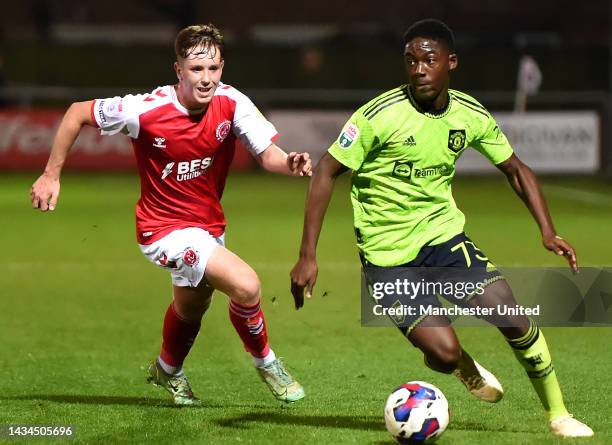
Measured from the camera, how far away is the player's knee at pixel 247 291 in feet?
22.0

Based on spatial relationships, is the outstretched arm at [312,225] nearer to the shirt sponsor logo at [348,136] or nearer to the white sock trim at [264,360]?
the shirt sponsor logo at [348,136]

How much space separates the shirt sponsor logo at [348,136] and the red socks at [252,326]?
118cm

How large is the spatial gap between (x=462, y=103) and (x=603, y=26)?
3451 cm

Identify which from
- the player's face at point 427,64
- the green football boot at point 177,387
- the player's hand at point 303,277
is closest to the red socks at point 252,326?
the green football boot at point 177,387

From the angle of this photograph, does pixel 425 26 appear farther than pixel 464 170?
No

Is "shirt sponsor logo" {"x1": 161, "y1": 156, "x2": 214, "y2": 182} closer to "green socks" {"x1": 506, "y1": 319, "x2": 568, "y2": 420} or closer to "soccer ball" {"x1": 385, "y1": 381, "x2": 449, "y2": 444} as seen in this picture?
"soccer ball" {"x1": 385, "y1": 381, "x2": 449, "y2": 444}

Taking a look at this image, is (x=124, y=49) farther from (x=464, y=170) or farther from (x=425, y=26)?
(x=425, y=26)

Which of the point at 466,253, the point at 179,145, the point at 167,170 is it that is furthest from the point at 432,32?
the point at 167,170

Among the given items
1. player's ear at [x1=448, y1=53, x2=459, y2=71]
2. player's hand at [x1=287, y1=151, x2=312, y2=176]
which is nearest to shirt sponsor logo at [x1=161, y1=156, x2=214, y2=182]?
player's hand at [x1=287, y1=151, x2=312, y2=176]

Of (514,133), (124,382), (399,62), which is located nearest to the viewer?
(124,382)

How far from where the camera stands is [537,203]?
20.9 ft

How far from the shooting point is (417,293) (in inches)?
245

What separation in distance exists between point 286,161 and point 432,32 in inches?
40.7

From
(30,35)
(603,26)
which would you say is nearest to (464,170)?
(603,26)
